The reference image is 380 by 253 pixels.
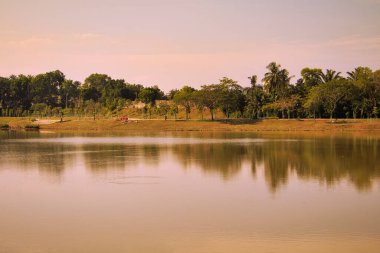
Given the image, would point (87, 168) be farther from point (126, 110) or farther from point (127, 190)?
point (126, 110)

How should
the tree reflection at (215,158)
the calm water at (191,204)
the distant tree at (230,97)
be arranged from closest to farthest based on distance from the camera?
1. the calm water at (191,204)
2. the tree reflection at (215,158)
3. the distant tree at (230,97)

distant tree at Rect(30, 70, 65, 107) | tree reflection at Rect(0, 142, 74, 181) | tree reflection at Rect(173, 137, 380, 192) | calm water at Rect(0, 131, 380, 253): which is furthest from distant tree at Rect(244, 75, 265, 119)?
distant tree at Rect(30, 70, 65, 107)

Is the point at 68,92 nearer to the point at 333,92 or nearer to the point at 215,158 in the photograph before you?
the point at 333,92

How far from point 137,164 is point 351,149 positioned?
19.8m

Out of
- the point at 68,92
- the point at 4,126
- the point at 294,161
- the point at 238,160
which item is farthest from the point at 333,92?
the point at 68,92

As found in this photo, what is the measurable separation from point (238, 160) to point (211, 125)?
157ft

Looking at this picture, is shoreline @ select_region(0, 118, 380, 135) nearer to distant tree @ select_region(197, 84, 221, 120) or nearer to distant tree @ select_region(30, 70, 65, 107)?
distant tree @ select_region(197, 84, 221, 120)

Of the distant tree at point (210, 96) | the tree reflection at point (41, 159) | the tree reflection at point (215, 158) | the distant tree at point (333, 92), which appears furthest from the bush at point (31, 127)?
the tree reflection at point (215, 158)

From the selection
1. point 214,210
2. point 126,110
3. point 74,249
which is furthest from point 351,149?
point 126,110

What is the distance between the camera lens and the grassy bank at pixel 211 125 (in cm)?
7242

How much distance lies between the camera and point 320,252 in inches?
537

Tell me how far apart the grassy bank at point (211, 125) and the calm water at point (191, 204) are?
37608mm

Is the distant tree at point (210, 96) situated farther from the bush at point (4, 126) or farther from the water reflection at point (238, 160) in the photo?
the water reflection at point (238, 160)

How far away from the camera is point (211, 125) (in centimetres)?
8262
